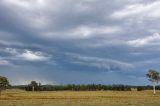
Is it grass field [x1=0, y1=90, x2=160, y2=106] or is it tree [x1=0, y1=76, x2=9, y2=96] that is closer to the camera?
grass field [x1=0, y1=90, x2=160, y2=106]

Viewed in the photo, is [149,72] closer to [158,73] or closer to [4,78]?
[158,73]

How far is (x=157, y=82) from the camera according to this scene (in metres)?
171

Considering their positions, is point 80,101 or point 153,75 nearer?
point 80,101

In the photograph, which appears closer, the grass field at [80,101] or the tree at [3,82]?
the grass field at [80,101]

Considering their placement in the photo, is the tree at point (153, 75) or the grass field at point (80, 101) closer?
the grass field at point (80, 101)

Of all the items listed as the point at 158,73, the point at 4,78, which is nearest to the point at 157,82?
the point at 158,73

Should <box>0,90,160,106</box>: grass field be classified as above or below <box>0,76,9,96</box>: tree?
below

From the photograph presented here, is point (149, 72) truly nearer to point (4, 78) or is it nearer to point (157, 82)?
point (157, 82)

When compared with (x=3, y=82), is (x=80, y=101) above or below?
below

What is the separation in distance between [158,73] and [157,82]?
6.10 m

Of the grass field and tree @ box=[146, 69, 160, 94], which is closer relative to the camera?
the grass field

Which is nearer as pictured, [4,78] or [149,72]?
[4,78]

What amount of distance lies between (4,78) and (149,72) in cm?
6936

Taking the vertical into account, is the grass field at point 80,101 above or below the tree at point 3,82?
below
